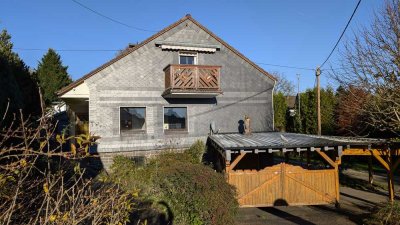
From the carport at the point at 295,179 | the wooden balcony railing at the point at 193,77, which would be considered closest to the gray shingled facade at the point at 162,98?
the wooden balcony railing at the point at 193,77

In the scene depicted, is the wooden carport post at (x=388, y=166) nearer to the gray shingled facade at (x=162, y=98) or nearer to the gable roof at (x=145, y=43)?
the gray shingled facade at (x=162, y=98)

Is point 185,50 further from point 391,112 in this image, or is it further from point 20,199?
point 20,199

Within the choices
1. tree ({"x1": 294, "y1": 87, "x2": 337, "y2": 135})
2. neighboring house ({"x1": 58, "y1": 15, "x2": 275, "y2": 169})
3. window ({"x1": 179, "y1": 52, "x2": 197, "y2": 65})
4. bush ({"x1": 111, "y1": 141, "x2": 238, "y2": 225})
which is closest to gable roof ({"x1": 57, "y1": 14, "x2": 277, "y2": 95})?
neighboring house ({"x1": 58, "y1": 15, "x2": 275, "y2": 169})

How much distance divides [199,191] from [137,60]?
11039 millimetres

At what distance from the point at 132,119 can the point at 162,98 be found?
1.94 metres

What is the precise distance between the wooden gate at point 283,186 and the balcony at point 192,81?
5.71 m

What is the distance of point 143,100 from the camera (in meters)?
18.3

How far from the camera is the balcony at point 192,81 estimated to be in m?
17.4

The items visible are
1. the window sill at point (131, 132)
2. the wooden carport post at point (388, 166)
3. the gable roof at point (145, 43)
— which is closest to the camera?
the wooden carport post at point (388, 166)

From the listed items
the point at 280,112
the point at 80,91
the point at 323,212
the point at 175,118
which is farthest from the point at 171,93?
the point at 280,112

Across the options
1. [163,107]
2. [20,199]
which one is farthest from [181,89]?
[20,199]

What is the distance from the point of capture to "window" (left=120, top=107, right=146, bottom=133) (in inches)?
709

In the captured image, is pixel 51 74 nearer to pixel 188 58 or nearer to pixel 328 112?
pixel 188 58

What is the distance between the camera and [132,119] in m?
18.2
